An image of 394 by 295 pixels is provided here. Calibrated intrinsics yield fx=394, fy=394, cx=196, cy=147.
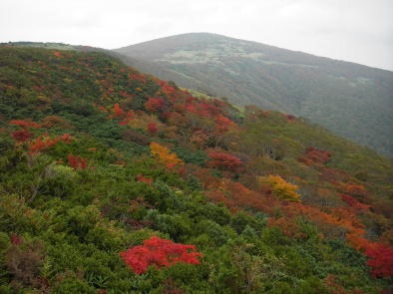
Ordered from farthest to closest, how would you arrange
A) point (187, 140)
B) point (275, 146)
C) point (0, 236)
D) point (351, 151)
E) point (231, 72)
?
point (231, 72)
point (351, 151)
point (275, 146)
point (187, 140)
point (0, 236)

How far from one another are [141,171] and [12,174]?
5794 millimetres

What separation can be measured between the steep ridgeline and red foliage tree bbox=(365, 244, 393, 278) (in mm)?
65439

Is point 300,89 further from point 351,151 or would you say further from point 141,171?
point 141,171

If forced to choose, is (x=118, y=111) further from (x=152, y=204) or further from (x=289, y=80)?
(x=289, y=80)

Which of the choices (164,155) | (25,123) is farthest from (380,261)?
(25,123)

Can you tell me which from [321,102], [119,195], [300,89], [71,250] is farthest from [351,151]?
[300,89]

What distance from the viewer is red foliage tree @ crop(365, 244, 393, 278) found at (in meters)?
14.5

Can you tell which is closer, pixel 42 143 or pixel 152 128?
pixel 42 143

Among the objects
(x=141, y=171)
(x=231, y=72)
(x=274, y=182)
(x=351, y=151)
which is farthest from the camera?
(x=231, y=72)

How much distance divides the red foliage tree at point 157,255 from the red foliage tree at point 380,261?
799 centimetres

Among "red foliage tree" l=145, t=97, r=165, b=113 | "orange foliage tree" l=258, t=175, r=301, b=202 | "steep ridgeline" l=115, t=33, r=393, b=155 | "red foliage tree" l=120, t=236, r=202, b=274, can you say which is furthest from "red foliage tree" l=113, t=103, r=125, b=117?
"steep ridgeline" l=115, t=33, r=393, b=155

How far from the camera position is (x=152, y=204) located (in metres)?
14.1

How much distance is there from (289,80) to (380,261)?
4816 inches

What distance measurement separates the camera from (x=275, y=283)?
33.2 feet
